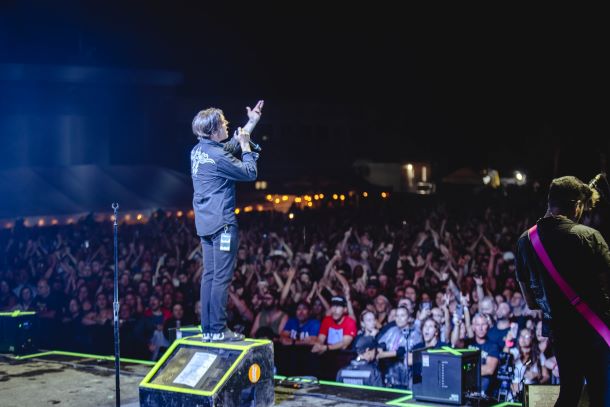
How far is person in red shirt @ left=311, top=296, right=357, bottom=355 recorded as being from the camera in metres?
7.44

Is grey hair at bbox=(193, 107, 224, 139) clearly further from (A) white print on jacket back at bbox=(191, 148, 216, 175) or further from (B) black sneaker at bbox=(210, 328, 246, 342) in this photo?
(B) black sneaker at bbox=(210, 328, 246, 342)

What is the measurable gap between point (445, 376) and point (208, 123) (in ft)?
7.34

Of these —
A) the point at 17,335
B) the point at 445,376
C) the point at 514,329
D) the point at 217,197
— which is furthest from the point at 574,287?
the point at 17,335

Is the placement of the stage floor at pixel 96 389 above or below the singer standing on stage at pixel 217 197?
below

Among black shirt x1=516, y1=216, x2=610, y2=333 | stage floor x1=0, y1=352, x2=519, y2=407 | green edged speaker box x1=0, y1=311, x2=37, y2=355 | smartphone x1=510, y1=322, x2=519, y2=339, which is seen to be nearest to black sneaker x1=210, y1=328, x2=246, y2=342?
stage floor x1=0, y1=352, x2=519, y2=407

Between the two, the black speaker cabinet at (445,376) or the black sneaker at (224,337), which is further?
the black speaker cabinet at (445,376)

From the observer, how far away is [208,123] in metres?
4.52

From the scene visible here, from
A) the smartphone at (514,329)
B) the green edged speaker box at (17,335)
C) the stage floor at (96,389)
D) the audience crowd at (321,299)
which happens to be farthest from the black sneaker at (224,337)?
the smartphone at (514,329)

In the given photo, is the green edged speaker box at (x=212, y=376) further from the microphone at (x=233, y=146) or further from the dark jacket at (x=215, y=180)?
the microphone at (x=233, y=146)

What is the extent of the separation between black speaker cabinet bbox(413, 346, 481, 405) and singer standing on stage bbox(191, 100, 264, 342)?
1370 millimetres

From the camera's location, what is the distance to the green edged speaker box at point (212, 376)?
4.29 meters

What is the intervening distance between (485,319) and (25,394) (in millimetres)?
3957

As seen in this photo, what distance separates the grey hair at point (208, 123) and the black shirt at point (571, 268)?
6.77 feet

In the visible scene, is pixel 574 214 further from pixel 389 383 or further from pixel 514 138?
pixel 514 138
